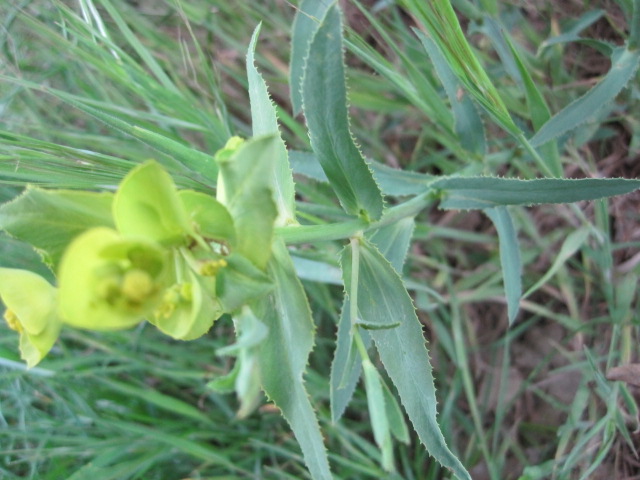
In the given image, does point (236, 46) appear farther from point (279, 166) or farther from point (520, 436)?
point (520, 436)

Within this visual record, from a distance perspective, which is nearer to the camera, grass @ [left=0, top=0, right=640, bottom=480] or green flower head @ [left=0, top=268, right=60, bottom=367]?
green flower head @ [left=0, top=268, right=60, bottom=367]

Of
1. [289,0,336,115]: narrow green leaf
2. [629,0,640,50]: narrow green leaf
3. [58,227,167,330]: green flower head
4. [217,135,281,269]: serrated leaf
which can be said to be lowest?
[58,227,167,330]: green flower head

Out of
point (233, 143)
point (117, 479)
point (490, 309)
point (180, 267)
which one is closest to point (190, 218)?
point (180, 267)

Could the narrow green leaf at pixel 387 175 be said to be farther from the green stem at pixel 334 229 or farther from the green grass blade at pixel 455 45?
the green grass blade at pixel 455 45

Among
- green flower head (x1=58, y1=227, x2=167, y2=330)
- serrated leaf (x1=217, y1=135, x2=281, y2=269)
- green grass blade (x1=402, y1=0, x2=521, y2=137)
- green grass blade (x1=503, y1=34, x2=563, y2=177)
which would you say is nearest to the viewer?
Result: green flower head (x1=58, y1=227, x2=167, y2=330)

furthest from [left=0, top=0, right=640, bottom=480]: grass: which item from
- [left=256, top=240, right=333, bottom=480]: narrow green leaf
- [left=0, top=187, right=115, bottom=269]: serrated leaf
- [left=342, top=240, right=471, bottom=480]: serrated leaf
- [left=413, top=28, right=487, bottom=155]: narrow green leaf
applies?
[left=0, top=187, right=115, bottom=269]: serrated leaf

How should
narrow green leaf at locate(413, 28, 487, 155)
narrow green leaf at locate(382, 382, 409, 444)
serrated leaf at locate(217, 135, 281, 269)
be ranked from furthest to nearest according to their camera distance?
narrow green leaf at locate(413, 28, 487, 155) < narrow green leaf at locate(382, 382, 409, 444) < serrated leaf at locate(217, 135, 281, 269)

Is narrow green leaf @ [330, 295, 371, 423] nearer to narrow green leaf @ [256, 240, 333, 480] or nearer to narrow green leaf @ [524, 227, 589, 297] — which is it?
narrow green leaf @ [256, 240, 333, 480]
